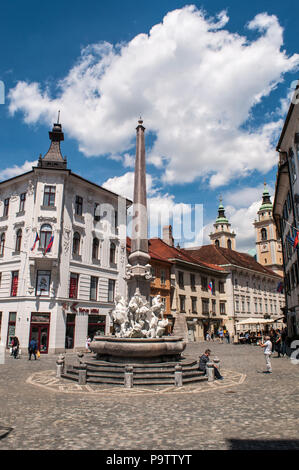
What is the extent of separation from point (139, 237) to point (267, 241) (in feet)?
221

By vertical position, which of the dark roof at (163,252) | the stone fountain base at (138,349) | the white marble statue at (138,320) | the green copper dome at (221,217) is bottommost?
the stone fountain base at (138,349)

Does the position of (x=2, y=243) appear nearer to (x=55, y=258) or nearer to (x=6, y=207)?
(x=6, y=207)

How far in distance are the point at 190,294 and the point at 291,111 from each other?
27.4 m

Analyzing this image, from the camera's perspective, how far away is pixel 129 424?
7.08 m

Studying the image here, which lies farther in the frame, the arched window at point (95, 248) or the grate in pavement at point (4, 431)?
the arched window at point (95, 248)

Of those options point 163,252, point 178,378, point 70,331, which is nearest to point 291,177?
point 178,378

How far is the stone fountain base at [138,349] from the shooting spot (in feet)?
41.9

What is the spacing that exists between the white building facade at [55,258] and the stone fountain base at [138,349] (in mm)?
11268

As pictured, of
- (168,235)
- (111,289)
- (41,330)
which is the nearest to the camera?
(41,330)

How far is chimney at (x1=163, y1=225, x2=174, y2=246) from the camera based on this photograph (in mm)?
48500

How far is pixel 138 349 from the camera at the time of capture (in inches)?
501

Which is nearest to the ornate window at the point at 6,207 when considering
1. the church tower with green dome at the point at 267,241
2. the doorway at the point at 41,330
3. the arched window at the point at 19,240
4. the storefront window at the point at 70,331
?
the arched window at the point at 19,240

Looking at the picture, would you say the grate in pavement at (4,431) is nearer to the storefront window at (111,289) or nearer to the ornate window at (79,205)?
the ornate window at (79,205)
